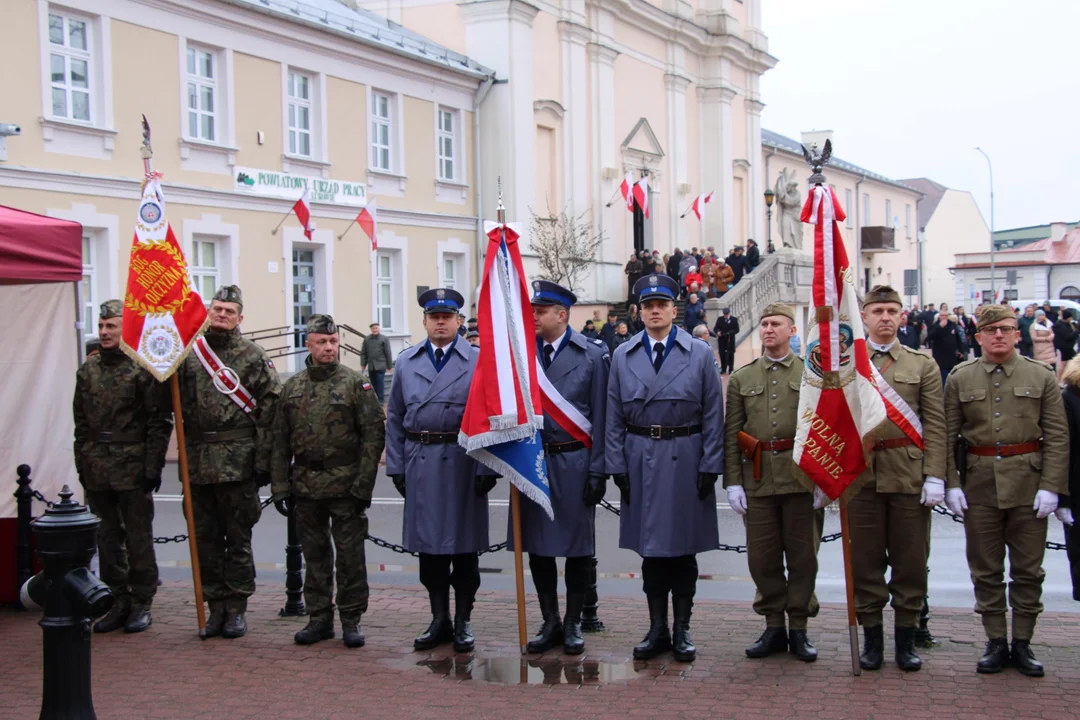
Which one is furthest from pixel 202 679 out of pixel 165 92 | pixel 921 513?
pixel 165 92

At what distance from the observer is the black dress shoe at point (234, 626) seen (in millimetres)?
7418

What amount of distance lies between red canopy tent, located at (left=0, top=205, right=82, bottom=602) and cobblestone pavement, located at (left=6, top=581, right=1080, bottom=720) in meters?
0.98

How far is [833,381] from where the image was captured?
6.35 metres

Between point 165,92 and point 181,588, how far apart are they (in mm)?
14620

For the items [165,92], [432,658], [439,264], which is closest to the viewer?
[432,658]

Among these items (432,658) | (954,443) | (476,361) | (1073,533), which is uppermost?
(476,361)

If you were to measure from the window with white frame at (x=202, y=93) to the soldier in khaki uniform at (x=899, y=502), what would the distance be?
59.2ft

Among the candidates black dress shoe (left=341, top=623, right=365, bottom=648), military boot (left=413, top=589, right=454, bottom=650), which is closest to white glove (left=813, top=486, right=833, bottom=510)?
military boot (left=413, top=589, right=454, bottom=650)

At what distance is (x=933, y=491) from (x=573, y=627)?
2.20 meters

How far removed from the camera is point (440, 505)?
702 cm

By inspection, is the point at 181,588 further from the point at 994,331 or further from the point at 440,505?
the point at 994,331

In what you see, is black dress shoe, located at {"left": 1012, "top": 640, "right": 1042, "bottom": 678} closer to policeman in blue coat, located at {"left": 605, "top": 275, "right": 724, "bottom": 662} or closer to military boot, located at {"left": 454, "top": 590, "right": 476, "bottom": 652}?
policeman in blue coat, located at {"left": 605, "top": 275, "right": 724, "bottom": 662}

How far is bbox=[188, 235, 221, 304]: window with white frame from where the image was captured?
72.7 ft

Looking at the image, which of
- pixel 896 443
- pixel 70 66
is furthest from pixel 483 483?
pixel 70 66
